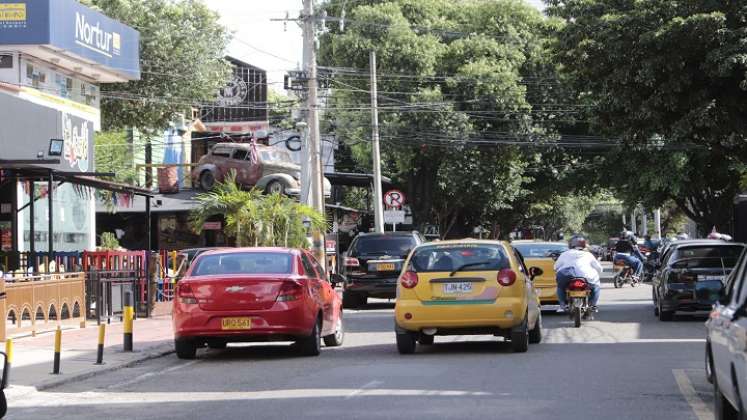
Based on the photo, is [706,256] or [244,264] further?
[706,256]

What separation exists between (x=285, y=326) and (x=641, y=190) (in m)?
34.5

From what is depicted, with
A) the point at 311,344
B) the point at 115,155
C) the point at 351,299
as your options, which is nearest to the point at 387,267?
the point at 351,299

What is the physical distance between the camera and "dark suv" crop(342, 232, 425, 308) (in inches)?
1169

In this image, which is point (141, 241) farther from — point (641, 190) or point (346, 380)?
point (346, 380)

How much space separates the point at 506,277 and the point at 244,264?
362 cm

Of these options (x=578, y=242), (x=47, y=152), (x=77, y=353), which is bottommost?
(x=77, y=353)

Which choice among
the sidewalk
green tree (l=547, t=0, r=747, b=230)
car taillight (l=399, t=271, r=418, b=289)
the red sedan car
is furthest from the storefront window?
car taillight (l=399, t=271, r=418, b=289)

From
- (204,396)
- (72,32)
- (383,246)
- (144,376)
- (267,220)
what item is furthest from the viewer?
(267,220)

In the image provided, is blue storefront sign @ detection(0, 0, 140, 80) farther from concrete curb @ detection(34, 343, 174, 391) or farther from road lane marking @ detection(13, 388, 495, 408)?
road lane marking @ detection(13, 388, 495, 408)

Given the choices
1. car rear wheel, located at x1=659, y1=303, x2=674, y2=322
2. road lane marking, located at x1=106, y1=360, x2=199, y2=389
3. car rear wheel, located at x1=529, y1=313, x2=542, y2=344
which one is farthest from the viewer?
car rear wheel, located at x1=659, y1=303, x2=674, y2=322

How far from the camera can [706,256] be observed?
937 inches

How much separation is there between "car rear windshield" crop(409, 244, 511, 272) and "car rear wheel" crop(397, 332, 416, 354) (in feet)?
3.01

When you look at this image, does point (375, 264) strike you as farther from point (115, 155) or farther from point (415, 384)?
point (115, 155)

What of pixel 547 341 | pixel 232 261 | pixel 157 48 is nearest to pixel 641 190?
pixel 157 48
